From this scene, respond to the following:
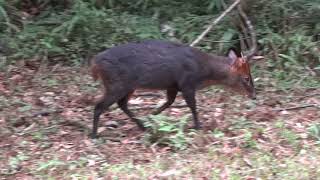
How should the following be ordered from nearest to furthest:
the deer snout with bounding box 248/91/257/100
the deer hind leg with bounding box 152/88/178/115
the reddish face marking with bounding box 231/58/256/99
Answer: the deer hind leg with bounding box 152/88/178/115
the reddish face marking with bounding box 231/58/256/99
the deer snout with bounding box 248/91/257/100

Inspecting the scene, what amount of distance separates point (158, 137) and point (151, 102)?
1.58 m

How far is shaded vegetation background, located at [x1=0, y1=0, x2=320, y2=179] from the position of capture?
21.3 ft

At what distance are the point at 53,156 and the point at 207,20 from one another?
4.23 metres

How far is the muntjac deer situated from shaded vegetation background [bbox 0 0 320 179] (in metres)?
0.32

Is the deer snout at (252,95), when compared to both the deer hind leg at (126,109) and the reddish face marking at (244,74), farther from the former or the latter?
the deer hind leg at (126,109)

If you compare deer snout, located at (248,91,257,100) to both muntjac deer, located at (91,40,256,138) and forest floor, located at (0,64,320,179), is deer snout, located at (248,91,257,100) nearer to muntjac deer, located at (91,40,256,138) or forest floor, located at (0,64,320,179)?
forest floor, located at (0,64,320,179)

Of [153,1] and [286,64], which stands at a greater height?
[153,1]

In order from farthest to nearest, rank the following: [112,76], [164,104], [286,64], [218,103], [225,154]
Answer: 1. [286,64]
2. [218,103]
3. [164,104]
4. [112,76]
5. [225,154]

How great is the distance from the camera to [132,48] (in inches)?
289

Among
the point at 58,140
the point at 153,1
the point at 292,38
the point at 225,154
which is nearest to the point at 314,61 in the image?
the point at 292,38

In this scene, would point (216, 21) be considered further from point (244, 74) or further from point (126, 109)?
point (126, 109)

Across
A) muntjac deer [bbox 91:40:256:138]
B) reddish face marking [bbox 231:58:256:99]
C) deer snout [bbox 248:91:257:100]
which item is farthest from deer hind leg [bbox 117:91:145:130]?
deer snout [bbox 248:91:257:100]

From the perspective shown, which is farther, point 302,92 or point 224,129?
point 302,92

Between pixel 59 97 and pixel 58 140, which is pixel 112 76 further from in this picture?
pixel 59 97
